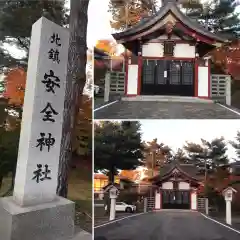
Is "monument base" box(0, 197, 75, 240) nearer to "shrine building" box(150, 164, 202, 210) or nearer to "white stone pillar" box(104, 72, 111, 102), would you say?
"shrine building" box(150, 164, 202, 210)

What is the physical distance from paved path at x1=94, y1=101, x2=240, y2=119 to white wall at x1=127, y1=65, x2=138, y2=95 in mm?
76

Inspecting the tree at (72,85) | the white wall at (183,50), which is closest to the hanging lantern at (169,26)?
the white wall at (183,50)

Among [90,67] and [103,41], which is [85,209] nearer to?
[90,67]

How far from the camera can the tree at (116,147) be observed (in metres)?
1.85

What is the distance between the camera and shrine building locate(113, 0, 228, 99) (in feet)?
6.34

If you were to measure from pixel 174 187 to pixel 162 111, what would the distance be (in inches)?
18.1

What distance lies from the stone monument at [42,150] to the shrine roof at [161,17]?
0.45 meters

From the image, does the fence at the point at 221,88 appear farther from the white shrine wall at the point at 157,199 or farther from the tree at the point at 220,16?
the white shrine wall at the point at 157,199

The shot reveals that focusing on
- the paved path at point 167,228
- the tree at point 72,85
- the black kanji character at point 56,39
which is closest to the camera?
the paved path at point 167,228

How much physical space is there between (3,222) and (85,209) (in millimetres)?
542

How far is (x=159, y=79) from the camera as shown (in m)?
1.95

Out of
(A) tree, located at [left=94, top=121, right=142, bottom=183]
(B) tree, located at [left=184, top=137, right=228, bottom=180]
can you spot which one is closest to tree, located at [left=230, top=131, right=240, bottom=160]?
(B) tree, located at [left=184, top=137, right=228, bottom=180]

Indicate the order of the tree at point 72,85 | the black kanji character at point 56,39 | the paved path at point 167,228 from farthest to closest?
the tree at point 72,85 < the black kanji character at point 56,39 < the paved path at point 167,228

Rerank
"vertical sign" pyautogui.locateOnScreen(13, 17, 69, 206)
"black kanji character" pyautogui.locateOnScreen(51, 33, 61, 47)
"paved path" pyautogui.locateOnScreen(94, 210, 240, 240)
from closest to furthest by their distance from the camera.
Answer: "paved path" pyautogui.locateOnScreen(94, 210, 240, 240) → "vertical sign" pyautogui.locateOnScreen(13, 17, 69, 206) → "black kanji character" pyautogui.locateOnScreen(51, 33, 61, 47)
